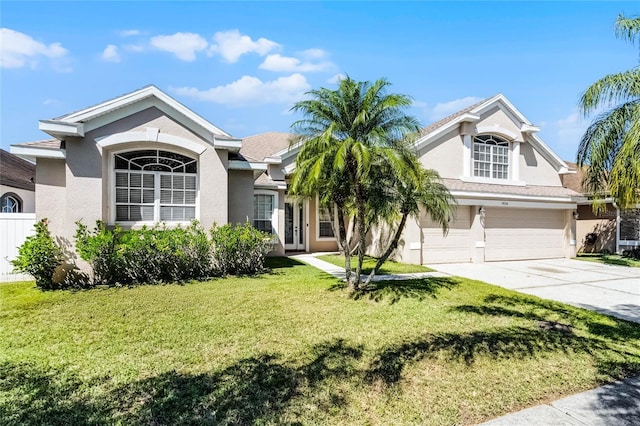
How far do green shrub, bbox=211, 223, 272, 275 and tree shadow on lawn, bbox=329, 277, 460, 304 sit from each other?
3.26 meters

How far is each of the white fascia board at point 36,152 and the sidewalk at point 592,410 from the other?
1230 cm

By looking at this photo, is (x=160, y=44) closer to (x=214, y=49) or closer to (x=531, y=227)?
(x=214, y=49)

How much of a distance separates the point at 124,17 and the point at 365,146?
8.74 metres

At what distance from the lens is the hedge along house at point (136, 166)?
981 cm

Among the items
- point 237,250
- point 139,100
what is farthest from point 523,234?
point 139,100

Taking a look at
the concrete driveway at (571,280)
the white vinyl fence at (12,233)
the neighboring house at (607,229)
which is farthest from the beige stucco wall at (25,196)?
the neighboring house at (607,229)

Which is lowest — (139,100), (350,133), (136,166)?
(136,166)

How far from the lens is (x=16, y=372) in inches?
178

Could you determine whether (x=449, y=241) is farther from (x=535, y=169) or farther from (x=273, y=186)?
(x=273, y=186)

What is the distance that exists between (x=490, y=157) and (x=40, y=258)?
1887 cm

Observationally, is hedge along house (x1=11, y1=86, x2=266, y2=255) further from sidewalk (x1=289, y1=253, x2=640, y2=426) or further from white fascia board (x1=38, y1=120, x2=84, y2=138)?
sidewalk (x1=289, y1=253, x2=640, y2=426)

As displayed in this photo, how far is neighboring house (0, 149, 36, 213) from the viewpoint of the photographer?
2071cm

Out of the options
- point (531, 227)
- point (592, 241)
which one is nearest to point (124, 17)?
point (531, 227)

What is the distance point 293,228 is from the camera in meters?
18.2
